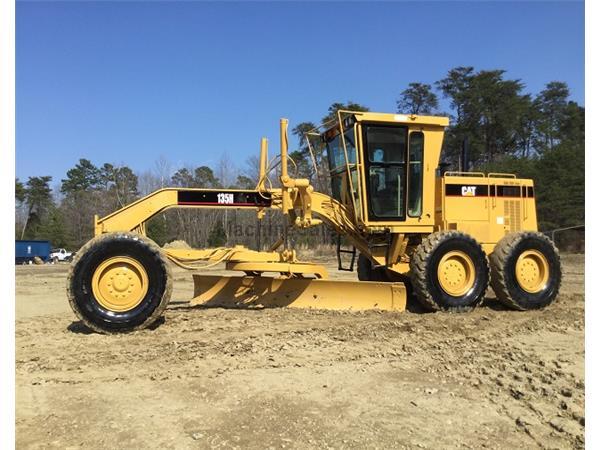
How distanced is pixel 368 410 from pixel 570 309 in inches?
228

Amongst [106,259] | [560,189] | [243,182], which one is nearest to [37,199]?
[243,182]

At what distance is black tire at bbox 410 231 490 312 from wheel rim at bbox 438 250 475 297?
0.13ft

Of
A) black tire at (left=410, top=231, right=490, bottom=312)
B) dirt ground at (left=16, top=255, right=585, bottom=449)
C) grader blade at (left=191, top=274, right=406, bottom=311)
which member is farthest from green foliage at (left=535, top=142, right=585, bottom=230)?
grader blade at (left=191, top=274, right=406, bottom=311)

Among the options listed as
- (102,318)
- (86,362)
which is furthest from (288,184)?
(86,362)

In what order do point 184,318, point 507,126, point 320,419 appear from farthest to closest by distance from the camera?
point 507,126
point 184,318
point 320,419

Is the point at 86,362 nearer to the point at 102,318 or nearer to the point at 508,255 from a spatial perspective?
the point at 102,318

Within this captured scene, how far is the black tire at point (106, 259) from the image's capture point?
6.16 m

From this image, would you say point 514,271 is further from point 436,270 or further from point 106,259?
point 106,259

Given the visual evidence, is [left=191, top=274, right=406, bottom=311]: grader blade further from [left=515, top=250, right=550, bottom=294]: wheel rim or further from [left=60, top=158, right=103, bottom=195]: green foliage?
[left=60, top=158, right=103, bottom=195]: green foliage

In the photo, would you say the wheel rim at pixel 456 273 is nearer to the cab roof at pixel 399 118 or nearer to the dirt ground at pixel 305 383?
the dirt ground at pixel 305 383

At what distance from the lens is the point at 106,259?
20.9 feet

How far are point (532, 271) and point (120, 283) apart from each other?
626 centimetres

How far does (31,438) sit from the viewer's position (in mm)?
3328

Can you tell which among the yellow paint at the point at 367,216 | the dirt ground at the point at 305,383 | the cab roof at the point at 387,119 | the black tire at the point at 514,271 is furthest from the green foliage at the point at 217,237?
the dirt ground at the point at 305,383
